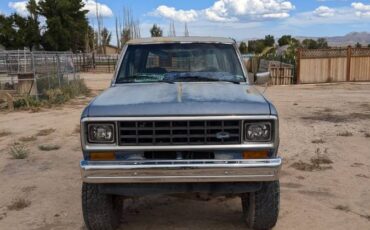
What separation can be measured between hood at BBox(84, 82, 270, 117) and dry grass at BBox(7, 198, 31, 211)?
6.71 feet

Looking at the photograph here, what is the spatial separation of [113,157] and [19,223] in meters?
1.88

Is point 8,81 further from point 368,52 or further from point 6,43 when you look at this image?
point 6,43

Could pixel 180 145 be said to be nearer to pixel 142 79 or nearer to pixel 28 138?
pixel 142 79

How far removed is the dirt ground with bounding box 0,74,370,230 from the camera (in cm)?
568

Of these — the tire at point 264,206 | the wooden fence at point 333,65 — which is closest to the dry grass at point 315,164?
the tire at point 264,206

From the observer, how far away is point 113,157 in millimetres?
4516

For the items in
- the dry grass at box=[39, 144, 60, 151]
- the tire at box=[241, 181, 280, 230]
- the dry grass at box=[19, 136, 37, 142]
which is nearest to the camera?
the tire at box=[241, 181, 280, 230]

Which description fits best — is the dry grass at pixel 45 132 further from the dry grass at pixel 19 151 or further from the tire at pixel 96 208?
the tire at pixel 96 208

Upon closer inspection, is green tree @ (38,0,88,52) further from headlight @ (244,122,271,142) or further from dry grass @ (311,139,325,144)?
headlight @ (244,122,271,142)

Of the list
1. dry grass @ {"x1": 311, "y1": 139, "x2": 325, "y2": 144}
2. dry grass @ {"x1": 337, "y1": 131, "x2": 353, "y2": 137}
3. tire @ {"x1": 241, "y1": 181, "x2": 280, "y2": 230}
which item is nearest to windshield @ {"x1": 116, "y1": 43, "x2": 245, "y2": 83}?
tire @ {"x1": 241, "y1": 181, "x2": 280, "y2": 230}

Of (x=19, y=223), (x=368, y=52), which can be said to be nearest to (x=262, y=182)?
(x=19, y=223)

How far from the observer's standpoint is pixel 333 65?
26.9m

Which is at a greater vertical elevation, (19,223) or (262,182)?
(262,182)

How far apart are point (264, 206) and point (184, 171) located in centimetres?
102
